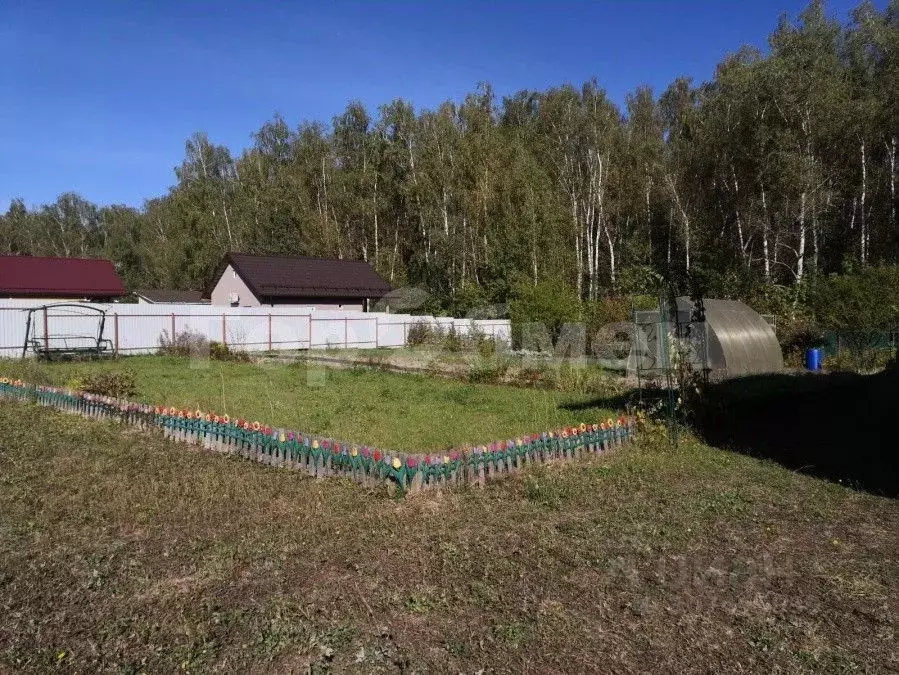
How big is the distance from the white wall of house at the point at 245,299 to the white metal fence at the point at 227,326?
385 cm

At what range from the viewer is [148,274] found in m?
56.7

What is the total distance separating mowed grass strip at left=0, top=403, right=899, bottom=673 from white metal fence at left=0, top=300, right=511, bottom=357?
554 inches

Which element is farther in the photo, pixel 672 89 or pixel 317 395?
pixel 672 89

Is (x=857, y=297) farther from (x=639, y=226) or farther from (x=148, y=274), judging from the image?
(x=148, y=274)

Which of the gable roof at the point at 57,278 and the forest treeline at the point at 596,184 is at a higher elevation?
the forest treeline at the point at 596,184

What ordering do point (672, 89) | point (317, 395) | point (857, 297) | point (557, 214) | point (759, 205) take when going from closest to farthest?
point (317, 395) < point (857, 297) < point (759, 205) < point (557, 214) < point (672, 89)

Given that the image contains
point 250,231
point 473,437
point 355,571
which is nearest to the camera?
point 355,571

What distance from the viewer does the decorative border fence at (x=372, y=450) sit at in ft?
19.4

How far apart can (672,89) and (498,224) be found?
51.2 ft

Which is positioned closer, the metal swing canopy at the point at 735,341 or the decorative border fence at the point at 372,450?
the decorative border fence at the point at 372,450

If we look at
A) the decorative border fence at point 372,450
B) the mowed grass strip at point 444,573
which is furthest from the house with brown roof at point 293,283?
the mowed grass strip at point 444,573

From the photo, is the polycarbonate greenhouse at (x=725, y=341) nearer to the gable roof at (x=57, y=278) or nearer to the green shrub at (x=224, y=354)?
the green shrub at (x=224, y=354)

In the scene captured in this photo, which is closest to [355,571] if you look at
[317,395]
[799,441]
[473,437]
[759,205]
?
[473,437]

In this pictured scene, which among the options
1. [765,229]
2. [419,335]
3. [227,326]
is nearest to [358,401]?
[227,326]
